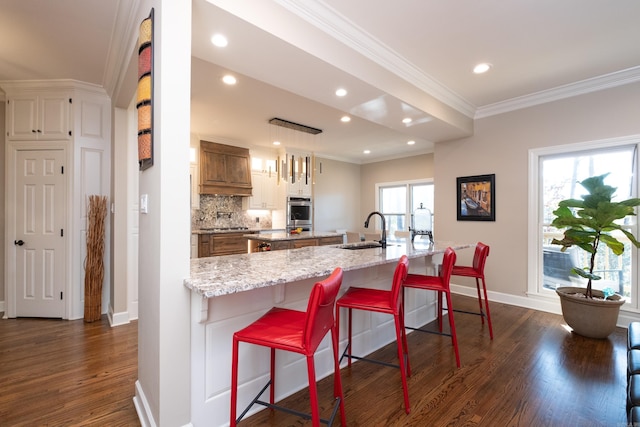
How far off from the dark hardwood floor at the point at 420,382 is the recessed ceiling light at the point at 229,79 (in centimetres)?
283

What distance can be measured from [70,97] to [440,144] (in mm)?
4971

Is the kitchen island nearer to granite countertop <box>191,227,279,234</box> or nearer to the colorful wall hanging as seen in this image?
the colorful wall hanging

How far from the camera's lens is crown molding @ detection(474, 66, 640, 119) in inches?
127

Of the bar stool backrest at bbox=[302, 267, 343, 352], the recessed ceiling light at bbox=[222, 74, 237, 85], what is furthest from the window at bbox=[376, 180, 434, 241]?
the bar stool backrest at bbox=[302, 267, 343, 352]

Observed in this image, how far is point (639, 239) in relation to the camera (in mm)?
3164

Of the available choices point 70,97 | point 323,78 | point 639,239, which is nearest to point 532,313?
point 639,239

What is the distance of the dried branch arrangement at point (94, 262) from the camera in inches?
132

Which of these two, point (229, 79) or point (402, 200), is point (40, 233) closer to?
point (229, 79)

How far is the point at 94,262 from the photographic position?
11.2 feet

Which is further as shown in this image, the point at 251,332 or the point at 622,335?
the point at 622,335

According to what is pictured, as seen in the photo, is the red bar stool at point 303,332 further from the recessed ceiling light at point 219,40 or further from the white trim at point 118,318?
the white trim at point 118,318

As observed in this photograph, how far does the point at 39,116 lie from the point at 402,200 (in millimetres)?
6654

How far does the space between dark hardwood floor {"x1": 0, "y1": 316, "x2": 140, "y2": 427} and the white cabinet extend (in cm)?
212

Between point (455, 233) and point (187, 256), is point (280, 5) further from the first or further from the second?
point (455, 233)
